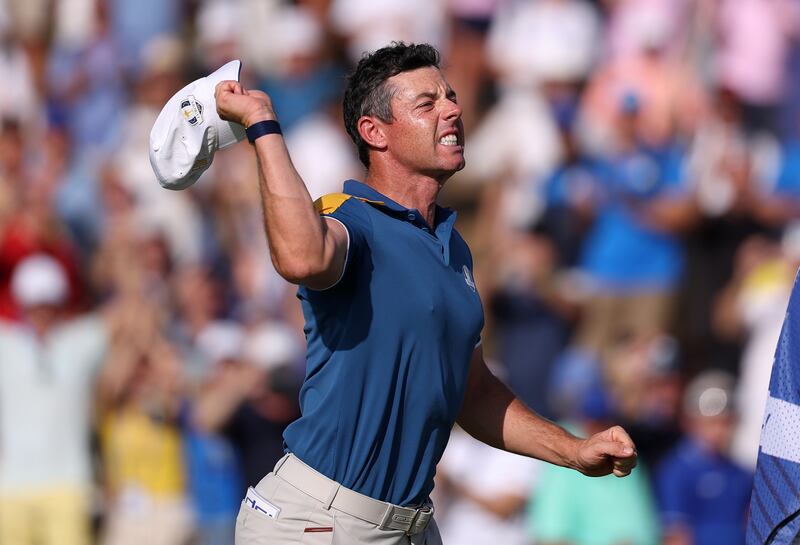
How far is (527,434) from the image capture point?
498 cm

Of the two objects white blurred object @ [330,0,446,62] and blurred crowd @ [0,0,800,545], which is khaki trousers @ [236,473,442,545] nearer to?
blurred crowd @ [0,0,800,545]

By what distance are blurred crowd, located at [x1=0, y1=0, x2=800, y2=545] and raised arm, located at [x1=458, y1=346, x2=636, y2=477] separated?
147 inches

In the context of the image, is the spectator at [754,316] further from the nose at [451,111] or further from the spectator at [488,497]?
the nose at [451,111]

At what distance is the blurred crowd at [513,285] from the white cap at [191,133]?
4.74m

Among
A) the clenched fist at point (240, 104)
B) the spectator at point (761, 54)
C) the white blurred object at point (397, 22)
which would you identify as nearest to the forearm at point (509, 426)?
the clenched fist at point (240, 104)

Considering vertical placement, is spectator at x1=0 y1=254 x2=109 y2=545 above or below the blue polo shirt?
below

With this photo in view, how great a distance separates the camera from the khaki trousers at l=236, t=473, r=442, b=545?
14.4 ft

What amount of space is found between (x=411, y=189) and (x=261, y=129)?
781 millimetres

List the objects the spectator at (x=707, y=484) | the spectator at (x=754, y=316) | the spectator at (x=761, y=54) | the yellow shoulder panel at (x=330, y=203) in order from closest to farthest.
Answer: the yellow shoulder panel at (x=330, y=203) < the spectator at (x=707, y=484) < the spectator at (x=754, y=316) < the spectator at (x=761, y=54)

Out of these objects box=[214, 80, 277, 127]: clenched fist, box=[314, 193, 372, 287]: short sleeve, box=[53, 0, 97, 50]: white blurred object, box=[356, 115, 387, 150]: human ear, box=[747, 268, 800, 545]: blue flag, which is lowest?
box=[747, 268, 800, 545]: blue flag

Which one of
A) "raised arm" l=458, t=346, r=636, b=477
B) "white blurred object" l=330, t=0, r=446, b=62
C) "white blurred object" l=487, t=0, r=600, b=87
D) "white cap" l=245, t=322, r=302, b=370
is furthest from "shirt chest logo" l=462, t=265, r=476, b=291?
"white blurred object" l=330, t=0, r=446, b=62

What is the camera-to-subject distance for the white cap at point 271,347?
404 inches

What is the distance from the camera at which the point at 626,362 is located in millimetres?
9648

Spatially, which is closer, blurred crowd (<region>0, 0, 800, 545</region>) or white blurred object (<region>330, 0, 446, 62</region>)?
blurred crowd (<region>0, 0, 800, 545</region>)
